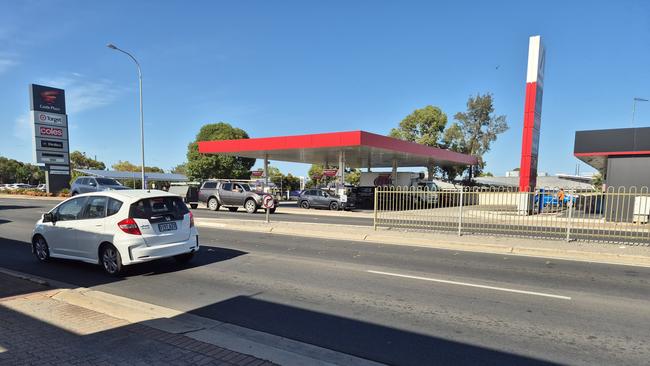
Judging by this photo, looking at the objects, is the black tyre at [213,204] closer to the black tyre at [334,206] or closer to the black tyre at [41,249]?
the black tyre at [334,206]

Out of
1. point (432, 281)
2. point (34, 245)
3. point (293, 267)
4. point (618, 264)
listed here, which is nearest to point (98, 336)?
point (293, 267)

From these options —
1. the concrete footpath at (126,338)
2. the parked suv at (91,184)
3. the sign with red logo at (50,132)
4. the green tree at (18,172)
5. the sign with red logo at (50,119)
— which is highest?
the sign with red logo at (50,119)

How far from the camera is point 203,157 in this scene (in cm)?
5250

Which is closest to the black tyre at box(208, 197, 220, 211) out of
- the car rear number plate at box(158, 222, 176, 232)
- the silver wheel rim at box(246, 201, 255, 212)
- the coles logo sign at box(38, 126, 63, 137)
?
the silver wheel rim at box(246, 201, 255, 212)

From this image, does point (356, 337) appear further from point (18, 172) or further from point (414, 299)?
point (18, 172)

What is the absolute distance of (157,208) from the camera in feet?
24.5

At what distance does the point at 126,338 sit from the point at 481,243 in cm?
958

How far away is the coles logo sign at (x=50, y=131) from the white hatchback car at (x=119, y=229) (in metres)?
40.5

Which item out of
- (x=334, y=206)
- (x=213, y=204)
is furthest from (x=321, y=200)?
(x=213, y=204)

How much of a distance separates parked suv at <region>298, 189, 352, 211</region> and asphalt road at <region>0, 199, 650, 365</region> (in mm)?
17306

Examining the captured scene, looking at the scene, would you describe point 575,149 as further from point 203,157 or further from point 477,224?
point 203,157

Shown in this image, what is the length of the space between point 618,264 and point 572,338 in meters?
5.87

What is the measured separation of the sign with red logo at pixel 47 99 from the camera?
4005cm

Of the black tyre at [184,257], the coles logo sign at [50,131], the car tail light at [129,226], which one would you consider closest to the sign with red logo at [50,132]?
the coles logo sign at [50,131]
